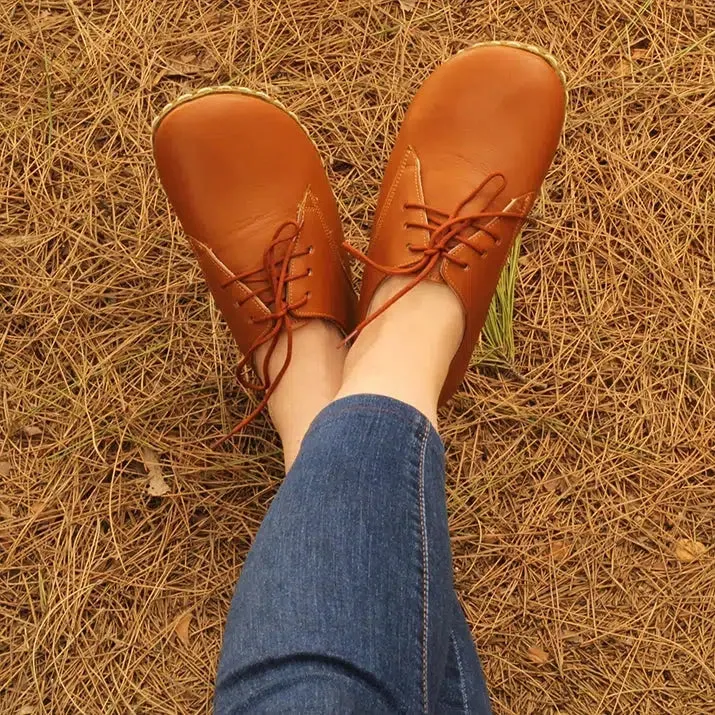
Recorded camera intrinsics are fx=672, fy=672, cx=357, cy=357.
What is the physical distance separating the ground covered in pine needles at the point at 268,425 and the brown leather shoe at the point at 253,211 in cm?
12

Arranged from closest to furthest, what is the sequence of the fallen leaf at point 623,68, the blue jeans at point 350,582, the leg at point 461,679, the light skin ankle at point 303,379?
the blue jeans at point 350,582 < the leg at point 461,679 < the light skin ankle at point 303,379 < the fallen leaf at point 623,68

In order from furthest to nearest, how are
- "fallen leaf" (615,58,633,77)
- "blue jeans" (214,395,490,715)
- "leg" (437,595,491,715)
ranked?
"fallen leaf" (615,58,633,77) → "leg" (437,595,491,715) → "blue jeans" (214,395,490,715)

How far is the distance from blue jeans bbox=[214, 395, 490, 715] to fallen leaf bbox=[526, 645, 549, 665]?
1.44 feet

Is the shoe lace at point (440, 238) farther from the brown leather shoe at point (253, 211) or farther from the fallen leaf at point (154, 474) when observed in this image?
the fallen leaf at point (154, 474)

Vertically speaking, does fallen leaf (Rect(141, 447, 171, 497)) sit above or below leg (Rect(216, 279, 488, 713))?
below

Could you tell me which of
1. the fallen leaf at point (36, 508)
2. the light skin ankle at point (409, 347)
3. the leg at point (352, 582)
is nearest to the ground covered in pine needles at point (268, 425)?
the fallen leaf at point (36, 508)

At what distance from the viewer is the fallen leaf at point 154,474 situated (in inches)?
46.0

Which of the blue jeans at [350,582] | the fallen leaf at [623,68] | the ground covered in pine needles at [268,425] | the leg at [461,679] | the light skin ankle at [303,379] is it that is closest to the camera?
the blue jeans at [350,582]

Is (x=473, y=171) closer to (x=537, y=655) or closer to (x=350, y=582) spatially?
(x=350, y=582)

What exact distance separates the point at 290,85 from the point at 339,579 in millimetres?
915

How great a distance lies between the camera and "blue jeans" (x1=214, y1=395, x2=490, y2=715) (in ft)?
2.24

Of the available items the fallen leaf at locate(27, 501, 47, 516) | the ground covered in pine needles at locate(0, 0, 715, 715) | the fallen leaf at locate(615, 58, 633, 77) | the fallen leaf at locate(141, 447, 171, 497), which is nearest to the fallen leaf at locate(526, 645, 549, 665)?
the ground covered in pine needles at locate(0, 0, 715, 715)

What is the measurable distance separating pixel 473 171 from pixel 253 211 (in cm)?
37

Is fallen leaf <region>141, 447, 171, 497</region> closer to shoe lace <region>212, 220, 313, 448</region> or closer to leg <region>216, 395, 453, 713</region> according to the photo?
shoe lace <region>212, 220, 313, 448</region>
